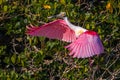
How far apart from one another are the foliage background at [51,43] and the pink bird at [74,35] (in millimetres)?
431

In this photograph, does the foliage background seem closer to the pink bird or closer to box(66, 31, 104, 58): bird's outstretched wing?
the pink bird

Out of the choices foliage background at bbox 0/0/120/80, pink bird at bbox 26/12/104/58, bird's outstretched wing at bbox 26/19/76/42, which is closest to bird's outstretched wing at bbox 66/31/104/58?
pink bird at bbox 26/12/104/58

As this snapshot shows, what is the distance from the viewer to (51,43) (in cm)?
380

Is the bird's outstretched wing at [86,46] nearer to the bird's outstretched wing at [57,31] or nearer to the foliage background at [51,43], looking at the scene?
the bird's outstretched wing at [57,31]

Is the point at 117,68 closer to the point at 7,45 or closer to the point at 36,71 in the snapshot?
the point at 36,71

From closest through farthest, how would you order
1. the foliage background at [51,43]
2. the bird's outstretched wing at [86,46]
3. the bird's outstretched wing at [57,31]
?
the bird's outstretched wing at [86,46]
the bird's outstretched wing at [57,31]
the foliage background at [51,43]

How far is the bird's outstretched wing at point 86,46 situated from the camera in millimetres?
2945

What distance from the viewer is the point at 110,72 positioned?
3.59 meters

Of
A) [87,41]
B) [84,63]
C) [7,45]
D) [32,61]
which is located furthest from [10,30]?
[87,41]

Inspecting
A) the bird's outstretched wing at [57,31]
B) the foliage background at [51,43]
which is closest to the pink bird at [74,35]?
the bird's outstretched wing at [57,31]

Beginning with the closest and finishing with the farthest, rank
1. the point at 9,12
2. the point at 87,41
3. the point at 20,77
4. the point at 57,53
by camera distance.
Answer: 1. the point at 87,41
2. the point at 20,77
3. the point at 57,53
4. the point at 9,12

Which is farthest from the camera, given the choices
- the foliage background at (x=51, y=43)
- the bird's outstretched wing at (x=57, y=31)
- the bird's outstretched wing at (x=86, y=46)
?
the foliage background at (x=51, y=43)

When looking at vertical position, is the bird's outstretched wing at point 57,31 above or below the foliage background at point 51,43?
above

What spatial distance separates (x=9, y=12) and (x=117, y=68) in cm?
96
